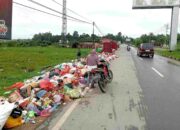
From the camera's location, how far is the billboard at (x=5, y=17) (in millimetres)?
10406

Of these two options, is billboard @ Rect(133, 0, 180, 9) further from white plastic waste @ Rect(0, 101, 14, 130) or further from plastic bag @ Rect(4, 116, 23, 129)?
white plastic waste @ Rect(0, 101, 14, 130)

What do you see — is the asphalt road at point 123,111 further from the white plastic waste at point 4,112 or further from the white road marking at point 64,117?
the white plastic waste at point 4,112

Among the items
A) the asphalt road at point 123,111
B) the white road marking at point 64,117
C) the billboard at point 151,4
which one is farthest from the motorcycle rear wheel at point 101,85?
the billboard at point 151,4

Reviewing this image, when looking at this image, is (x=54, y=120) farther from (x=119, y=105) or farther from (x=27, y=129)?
(x=119, y=105)

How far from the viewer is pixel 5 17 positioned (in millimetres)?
10547

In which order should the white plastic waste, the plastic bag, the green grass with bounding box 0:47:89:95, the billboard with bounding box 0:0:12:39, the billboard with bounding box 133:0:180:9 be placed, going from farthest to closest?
1. the billboard with bounding box 133:0:180:9
2. the green grass with bounding box 0:47:89:95
3. the billboard with bounding box 0:0:12:39
4. the plastic bag
5. the white plastic waste

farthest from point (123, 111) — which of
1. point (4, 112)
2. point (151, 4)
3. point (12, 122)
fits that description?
point (151, 4)

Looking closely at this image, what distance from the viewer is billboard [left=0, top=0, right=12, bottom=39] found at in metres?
10.4

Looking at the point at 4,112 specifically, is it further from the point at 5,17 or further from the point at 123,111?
the point at 5,17

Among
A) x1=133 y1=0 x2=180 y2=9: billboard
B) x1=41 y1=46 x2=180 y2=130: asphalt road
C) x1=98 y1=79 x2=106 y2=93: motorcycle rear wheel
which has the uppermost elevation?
x1=133 y1=0 x2=180 y2=9: billboard

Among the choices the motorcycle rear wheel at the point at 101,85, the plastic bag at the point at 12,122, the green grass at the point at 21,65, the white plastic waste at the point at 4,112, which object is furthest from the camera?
the green grass at the point at 21,65

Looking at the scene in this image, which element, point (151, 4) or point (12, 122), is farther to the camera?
point (151, 4)

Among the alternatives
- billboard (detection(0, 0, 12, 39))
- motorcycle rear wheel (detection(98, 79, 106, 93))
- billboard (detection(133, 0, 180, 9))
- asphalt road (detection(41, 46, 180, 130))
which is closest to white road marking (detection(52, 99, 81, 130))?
asphalt road (detection(41, 46, 180, 130))

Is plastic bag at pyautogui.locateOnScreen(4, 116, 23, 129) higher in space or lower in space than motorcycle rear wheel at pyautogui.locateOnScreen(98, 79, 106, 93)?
lower
